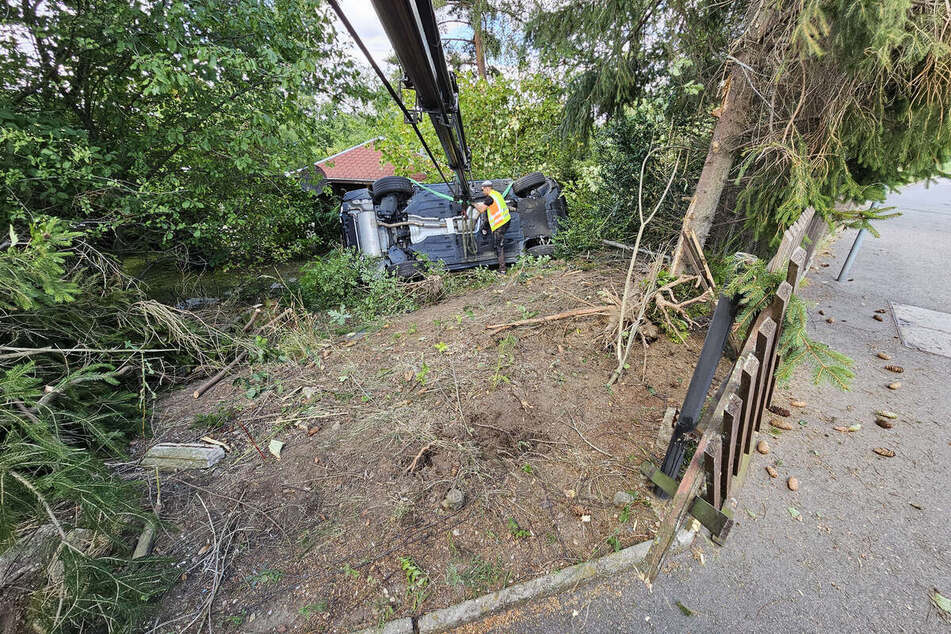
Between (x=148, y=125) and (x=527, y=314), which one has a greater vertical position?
(x=148, y=125)

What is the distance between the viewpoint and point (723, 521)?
5.72 feet

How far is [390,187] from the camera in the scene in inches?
260

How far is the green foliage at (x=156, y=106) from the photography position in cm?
359

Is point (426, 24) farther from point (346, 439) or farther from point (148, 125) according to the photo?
point (148, 125)

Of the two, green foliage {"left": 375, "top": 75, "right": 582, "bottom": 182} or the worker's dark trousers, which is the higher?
green foliage {"left": 375, "top": 75, "right": 582, "bottom": 182}

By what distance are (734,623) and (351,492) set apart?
2.26m

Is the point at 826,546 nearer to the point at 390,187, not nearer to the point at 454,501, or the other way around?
the point at 454,501

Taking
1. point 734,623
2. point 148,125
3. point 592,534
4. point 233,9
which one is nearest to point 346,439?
point 592,534

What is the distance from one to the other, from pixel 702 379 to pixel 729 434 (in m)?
0.45

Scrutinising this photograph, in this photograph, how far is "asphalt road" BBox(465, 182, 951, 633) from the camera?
1.66 m

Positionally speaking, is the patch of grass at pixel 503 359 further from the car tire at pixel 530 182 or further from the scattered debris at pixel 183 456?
the car tire at pixel 530 182

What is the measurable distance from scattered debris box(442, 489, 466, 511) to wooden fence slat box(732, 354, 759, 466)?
1.56m

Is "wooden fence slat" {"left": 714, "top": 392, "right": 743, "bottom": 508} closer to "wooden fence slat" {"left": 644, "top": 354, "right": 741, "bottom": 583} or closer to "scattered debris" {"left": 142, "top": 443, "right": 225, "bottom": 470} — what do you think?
"wooden fence slat" {"left": 644, "top": 354, "right": 741, "bottom": 583}

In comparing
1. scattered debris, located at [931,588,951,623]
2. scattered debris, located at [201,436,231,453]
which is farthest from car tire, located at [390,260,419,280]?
scattered debris, located at [931,588,951,623]
